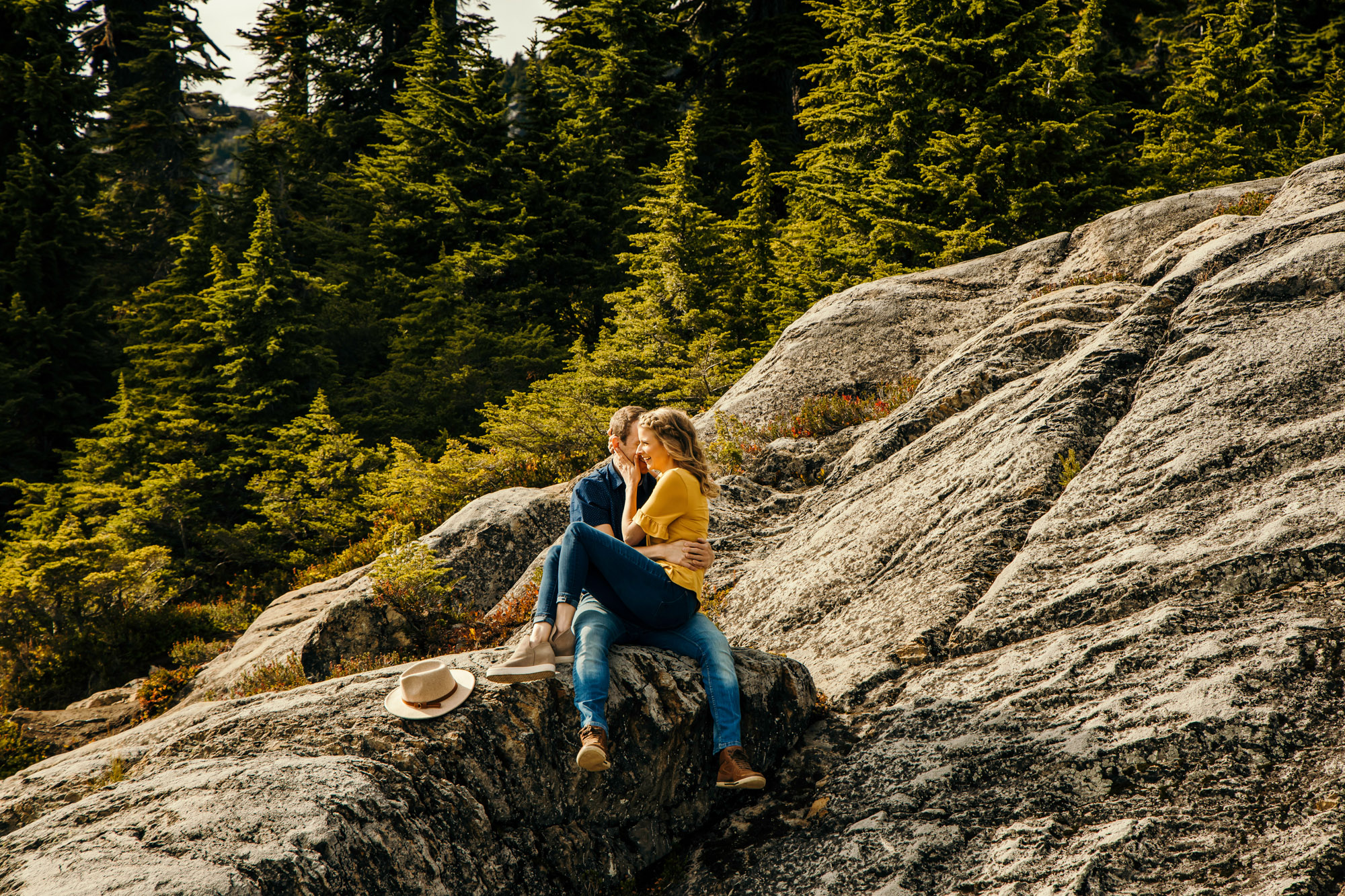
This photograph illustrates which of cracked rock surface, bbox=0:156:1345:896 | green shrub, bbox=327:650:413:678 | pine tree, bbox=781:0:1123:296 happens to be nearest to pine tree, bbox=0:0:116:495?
green shrub, bbox=327:650:413:678

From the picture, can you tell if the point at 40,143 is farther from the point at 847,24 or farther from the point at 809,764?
the point at 809,764

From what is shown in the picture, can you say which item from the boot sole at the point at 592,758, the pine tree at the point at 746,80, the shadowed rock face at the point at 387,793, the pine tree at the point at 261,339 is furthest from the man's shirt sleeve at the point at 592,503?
the pine tree at the point at 746,80

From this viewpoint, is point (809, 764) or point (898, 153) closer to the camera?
point (809, 764)

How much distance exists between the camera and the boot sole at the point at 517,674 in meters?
4.34

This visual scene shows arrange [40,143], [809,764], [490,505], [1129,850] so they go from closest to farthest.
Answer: [1129,850]
[809,764]
[490,505]
[40,143]

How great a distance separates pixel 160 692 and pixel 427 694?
10.4m

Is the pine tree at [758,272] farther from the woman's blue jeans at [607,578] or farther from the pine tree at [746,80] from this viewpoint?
the woman's blue jeans at [607,578]

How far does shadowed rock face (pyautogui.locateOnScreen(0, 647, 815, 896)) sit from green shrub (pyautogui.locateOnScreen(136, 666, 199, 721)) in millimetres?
7608

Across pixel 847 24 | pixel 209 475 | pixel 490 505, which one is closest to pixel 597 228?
pixel 847 24

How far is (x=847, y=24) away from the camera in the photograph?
746 inches

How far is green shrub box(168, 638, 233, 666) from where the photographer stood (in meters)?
14.6

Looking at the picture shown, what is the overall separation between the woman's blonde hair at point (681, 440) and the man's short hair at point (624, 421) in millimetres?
361

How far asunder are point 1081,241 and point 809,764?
346 inches

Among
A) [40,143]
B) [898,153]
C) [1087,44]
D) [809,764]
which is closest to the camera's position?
[809,764]
